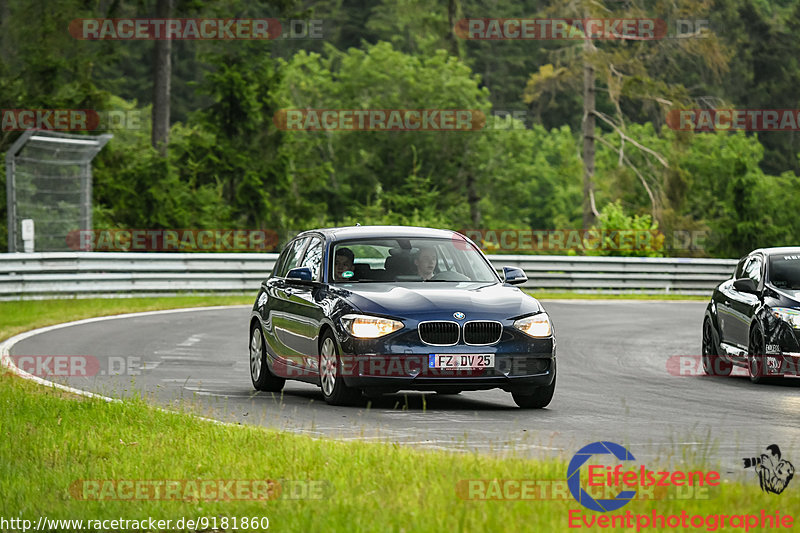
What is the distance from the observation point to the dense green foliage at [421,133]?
42.9 m

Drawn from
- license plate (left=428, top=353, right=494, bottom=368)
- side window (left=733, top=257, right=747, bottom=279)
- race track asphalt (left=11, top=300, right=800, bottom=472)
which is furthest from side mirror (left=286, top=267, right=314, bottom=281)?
side window (left=733, top=257, right=747, bottom=279)

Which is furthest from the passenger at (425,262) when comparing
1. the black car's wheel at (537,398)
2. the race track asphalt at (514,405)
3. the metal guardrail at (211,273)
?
the metal guardrail at (211,273)

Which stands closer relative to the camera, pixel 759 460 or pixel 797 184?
pixel 759 460

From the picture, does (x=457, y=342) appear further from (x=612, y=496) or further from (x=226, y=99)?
(x=226, y=99)

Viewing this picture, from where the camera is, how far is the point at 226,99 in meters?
43.5

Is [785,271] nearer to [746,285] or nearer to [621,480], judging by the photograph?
[746,285]

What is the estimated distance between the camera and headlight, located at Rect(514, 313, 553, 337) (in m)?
11.9

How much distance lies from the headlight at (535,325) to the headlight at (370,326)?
101cm

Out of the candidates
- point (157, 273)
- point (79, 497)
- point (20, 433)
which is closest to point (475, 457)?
point (79, 497)

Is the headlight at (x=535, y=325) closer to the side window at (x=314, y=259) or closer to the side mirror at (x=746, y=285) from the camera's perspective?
the side window at (x=314, y=259)

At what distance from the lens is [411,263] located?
42.9 ft

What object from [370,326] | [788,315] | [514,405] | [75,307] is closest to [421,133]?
[75,307]

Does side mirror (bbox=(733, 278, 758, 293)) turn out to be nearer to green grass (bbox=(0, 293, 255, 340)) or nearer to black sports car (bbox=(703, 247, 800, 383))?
black sports car (bbox=(703, 247, 800, 383))

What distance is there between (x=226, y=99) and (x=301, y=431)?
112ft
